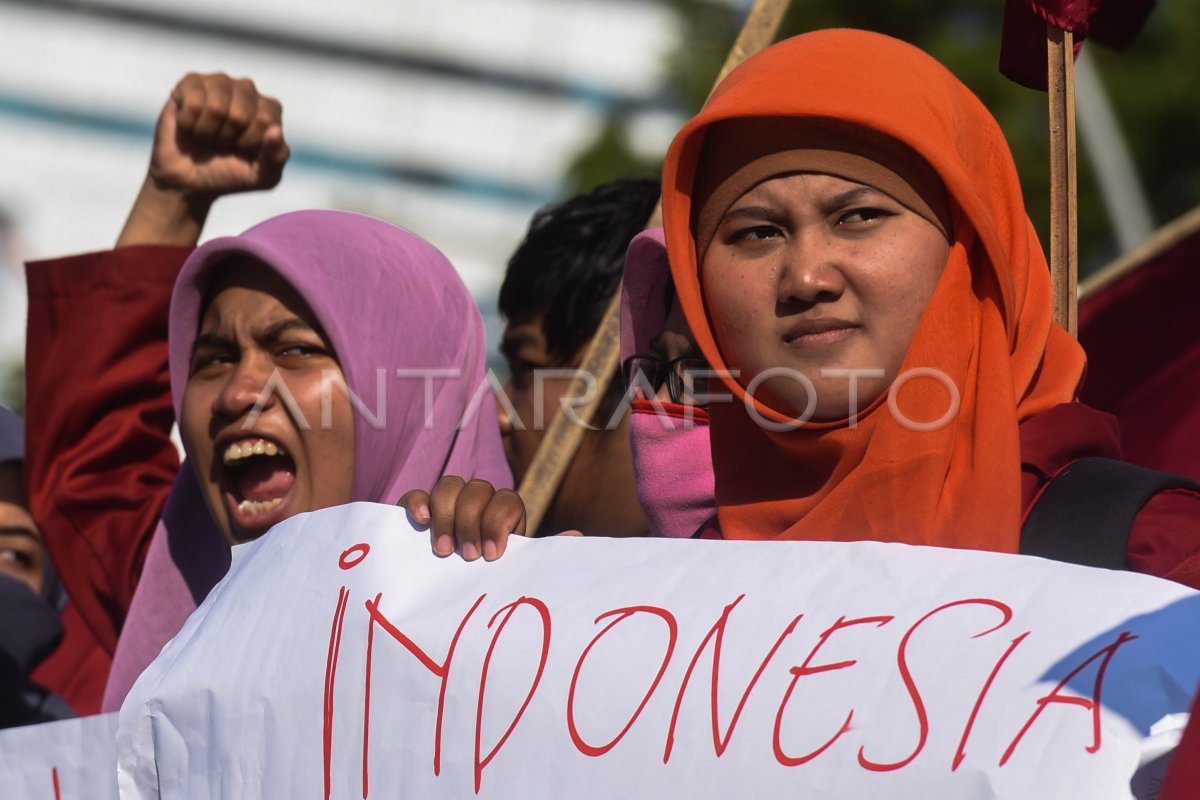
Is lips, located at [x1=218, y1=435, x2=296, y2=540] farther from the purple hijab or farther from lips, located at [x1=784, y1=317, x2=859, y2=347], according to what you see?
lips, located at [x1=784, y1=317, x2=859, y2=347]

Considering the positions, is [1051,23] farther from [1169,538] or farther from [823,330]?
[1169,538]

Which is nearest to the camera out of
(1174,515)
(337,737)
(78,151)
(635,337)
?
(1174,515)

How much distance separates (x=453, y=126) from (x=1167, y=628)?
2692cm

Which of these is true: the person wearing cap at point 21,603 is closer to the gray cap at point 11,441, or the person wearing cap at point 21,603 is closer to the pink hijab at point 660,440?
the gray cap at point 11,441

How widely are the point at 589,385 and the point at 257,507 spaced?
47 centimetres

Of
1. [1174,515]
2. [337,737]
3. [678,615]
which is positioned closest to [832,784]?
[678,615]

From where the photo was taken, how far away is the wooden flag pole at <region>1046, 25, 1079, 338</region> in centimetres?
206

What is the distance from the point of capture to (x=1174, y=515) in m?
1.62

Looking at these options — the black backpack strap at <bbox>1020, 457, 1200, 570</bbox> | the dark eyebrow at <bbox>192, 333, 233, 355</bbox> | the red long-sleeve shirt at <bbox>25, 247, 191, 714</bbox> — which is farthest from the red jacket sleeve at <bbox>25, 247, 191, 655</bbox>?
the black backpack strap at <bbox>1020, 457, 1200, 570</bbox>

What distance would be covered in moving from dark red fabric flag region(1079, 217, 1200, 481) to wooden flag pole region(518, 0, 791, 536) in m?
1.04

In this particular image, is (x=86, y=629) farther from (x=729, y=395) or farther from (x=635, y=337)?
(x=729, y=395)

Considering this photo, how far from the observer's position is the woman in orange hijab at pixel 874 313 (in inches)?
69.2

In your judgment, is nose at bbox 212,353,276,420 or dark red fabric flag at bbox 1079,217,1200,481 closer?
nose at bbox 212,353,276,420

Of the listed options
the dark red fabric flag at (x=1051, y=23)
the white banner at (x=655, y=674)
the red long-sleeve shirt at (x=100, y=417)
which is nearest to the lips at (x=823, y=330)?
the white banner at (x=655, y=674)
